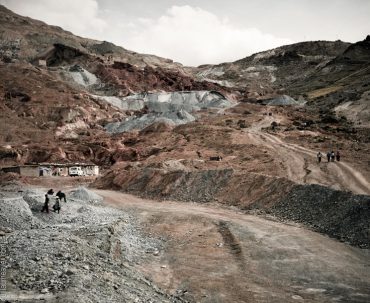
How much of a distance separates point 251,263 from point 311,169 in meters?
26.1

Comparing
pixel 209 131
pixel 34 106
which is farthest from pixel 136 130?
pixel 34 106

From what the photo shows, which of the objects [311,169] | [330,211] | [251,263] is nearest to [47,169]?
[311,169]

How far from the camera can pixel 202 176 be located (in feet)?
149

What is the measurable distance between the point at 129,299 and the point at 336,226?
58.6 ft

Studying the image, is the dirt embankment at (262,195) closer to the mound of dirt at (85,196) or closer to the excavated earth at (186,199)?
the excavated earth at (186,199)

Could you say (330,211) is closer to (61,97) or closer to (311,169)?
(311,169)

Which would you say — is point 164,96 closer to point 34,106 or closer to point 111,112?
point 111,112

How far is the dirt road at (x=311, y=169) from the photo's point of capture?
3894cm

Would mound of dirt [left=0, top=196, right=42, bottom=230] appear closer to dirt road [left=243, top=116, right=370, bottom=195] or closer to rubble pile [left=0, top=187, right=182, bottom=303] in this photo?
rubble pile [left=0, top=187, right=182, bottom=303]

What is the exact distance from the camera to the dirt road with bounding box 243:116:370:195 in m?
38.9

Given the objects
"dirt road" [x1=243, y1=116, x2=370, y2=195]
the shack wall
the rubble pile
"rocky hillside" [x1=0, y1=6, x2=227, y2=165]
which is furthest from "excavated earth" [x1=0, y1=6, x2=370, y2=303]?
the shack wall

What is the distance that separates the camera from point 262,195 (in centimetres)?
3762

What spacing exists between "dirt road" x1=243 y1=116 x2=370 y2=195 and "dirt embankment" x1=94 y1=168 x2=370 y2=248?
2.95m

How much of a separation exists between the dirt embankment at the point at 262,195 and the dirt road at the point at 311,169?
2.95 meters
